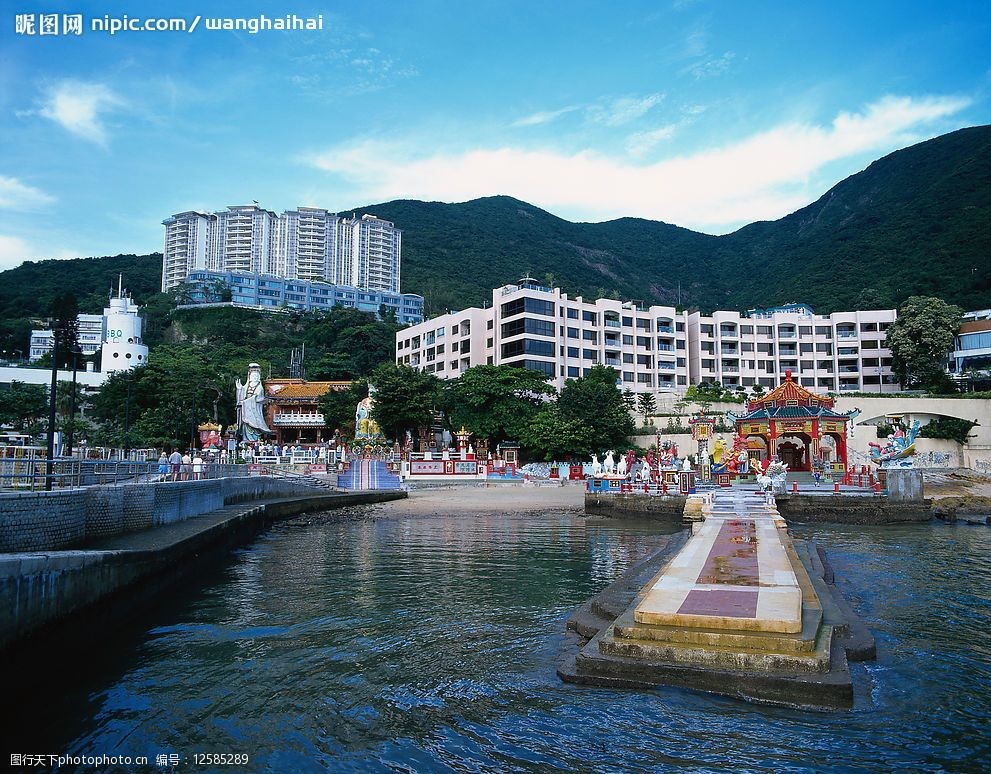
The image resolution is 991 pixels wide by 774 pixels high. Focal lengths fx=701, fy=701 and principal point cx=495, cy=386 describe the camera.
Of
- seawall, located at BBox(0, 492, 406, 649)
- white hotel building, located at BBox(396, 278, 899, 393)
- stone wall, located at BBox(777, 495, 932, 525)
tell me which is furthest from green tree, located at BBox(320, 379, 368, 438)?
seawall, located at BBox(0, 492, 406, 649)

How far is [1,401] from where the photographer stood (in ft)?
183

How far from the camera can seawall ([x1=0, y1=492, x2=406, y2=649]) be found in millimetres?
8133

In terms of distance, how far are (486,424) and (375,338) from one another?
149 feet

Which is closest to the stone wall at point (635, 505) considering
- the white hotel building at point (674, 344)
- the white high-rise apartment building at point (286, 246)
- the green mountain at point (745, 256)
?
the white hotel building at point (674, 344)

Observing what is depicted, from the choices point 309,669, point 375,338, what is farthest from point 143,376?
point 309,669

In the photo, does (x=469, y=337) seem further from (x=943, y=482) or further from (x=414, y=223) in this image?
(x=414, y=223)

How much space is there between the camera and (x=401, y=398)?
55.7 m

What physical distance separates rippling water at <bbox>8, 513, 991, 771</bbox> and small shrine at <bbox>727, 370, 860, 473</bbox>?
26.6 metres

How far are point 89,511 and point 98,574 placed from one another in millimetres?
3645

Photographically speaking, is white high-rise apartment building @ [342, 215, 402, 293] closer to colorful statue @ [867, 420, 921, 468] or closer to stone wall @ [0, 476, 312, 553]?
colorful statue @ [867, 420, 921, 468]

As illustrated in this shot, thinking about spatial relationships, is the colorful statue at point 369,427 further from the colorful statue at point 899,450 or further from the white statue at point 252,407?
the colorful statue at point 899,450

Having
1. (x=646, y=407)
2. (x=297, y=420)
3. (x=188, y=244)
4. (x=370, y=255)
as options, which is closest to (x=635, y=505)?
(x=646, y=407)

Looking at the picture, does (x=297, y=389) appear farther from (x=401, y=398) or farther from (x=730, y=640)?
(x=730, y=640)

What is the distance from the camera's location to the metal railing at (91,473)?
1484 centimetres
